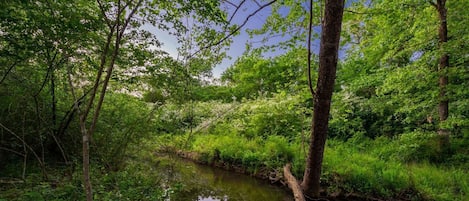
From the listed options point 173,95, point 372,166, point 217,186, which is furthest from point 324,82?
point 217,186

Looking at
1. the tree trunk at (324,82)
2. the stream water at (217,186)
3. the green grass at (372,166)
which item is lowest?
the stream water at (217,186)

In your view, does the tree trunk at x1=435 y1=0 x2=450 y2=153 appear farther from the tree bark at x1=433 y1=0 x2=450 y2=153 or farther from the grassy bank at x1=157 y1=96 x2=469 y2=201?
the grassy bank at x1=157 y1=96 x2=469 y2=201

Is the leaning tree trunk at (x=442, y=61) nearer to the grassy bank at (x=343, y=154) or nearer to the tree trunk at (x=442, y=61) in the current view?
the tree trunk at (x=442, y=61)

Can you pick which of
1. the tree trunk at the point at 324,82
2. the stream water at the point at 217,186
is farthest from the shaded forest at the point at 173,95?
the stream water at the point at 217,186

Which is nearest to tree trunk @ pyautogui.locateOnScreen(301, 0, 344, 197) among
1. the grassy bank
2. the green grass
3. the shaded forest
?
the shaded forest

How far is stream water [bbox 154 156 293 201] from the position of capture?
6.05m

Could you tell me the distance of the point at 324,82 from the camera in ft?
9.28

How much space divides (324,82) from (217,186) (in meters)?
4.97

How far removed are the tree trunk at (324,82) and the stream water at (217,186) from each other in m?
2.74

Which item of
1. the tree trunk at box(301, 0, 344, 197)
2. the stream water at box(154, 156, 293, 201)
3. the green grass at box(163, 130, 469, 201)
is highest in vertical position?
the tree trunk at box(301, 0, 344, 197)

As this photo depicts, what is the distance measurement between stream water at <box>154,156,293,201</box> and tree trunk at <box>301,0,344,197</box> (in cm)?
274

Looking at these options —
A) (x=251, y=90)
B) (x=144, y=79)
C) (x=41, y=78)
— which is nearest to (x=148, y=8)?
(x=144, y=79)

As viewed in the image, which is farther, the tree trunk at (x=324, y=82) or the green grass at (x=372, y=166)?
the green grass at (x=372, y=166)

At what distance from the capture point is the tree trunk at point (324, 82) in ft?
8.99
